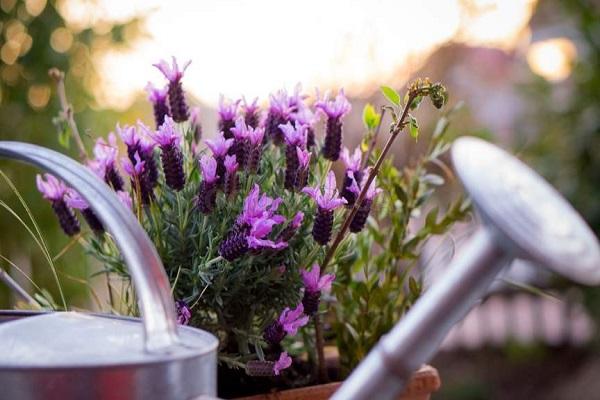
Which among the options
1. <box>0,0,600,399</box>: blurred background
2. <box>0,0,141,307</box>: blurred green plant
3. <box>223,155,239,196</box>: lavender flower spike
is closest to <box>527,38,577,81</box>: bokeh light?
<box>0,0,600,399</box>: blurred background

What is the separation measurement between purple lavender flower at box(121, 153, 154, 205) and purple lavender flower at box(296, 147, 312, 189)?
113 mm

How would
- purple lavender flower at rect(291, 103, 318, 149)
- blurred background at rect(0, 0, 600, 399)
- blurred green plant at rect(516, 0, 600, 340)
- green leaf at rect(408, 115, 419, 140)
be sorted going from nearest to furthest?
green leaf at rect(408, 115, 419, 140)
purple lavender flower at rect(291, 103, 318, 149)
blurred background at rect(0, 0, 600, 399)
blurred green plant at rect(516, 0, 600, 340)

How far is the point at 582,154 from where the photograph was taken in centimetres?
258

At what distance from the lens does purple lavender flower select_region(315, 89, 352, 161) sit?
59 centimetres

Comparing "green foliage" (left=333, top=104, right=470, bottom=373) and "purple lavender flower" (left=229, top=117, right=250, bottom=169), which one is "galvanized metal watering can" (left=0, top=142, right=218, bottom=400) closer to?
"purple lavender flower" (left=229, top=117, right=250, bottom=169)

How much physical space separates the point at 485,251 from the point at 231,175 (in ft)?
0.77

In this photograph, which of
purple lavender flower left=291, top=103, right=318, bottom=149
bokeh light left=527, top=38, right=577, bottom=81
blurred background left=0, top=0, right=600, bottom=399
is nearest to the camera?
purple lavender flower left=291, top=103, right=318, bottom=149

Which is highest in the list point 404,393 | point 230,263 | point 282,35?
point 282,35

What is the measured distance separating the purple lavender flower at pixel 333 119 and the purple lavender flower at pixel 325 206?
61 millimetres

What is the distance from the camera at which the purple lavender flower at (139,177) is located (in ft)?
1.82

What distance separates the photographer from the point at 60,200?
2.06 feet

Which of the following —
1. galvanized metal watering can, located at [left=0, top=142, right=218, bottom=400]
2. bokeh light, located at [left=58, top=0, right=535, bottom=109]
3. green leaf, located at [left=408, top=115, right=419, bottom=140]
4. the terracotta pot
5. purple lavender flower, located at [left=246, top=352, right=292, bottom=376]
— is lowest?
the terracotta pot

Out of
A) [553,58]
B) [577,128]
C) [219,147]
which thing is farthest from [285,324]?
[553,58]

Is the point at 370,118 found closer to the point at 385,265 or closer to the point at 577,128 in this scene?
the point at 385,265
